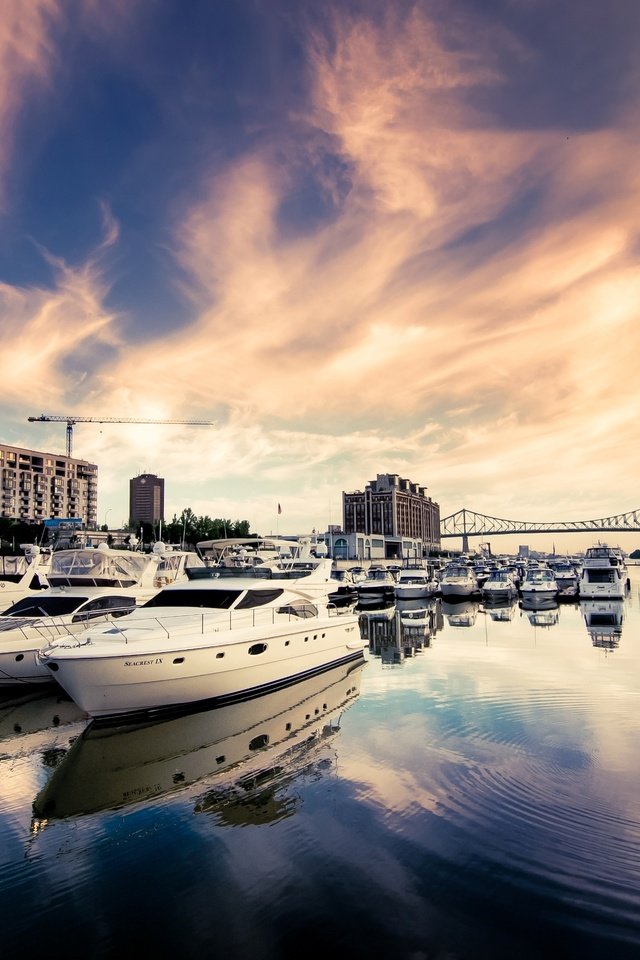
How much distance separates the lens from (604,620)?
116 feet

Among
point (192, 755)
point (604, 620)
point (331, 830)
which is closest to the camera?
point (331, 830)

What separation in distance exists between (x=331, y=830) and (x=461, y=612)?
33.9m

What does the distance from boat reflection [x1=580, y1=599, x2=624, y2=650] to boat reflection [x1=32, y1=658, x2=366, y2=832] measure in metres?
16.0

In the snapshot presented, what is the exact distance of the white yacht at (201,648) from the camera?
13.4 metres

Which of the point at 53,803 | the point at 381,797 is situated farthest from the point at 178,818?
the point at 381,797

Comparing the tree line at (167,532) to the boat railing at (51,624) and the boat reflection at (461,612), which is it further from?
the boat railing at (51,624)

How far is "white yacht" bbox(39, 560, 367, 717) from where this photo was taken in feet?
44.1

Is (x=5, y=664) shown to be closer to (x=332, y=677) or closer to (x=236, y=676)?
(x=236, y=676)

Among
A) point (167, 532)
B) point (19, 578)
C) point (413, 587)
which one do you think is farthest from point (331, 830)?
point (167, 532)

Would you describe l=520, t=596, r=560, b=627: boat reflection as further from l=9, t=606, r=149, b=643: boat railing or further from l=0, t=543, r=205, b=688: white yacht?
l=9, t=606, r=149, b=643: boat railing

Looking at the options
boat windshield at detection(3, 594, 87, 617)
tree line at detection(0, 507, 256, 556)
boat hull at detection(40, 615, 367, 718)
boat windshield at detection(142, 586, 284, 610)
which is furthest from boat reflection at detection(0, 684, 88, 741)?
tree line at detection(0, 507, 256, 556)

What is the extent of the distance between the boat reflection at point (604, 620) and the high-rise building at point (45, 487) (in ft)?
495

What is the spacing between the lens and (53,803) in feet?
32.1

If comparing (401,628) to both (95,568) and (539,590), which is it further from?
(539,590)
